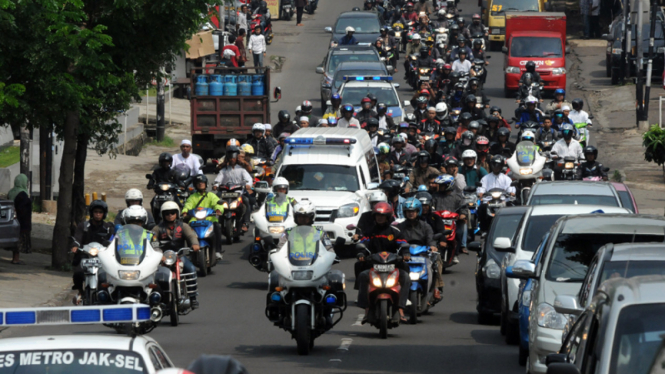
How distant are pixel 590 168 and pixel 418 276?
7.71 meters

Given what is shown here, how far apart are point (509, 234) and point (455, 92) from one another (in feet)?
53.8

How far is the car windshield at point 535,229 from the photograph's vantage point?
527 inches

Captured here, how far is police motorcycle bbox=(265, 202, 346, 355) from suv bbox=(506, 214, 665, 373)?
264cm

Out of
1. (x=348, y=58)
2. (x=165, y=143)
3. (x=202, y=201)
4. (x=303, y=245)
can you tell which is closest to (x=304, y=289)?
(x=303, y=245)

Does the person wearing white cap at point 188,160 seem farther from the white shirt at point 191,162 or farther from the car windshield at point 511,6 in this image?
the car windshield at point 511,6

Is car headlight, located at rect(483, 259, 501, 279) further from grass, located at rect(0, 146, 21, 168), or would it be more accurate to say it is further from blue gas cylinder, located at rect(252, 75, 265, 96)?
grass, located at rect(0, 146, 21, 168)

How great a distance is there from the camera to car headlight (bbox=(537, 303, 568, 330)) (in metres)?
9.90

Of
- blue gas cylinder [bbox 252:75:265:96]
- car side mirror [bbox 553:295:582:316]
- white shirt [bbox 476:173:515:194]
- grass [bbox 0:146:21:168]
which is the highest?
car side mirror [bbox 553:295:582:316]

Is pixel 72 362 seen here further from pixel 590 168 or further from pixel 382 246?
pixel 590 168

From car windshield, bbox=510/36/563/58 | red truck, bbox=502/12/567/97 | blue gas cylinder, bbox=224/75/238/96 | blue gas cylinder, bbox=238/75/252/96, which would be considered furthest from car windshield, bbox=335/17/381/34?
blue gas cylinder, bbox=224/75/238/96

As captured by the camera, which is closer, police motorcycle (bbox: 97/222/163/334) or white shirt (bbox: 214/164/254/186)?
police motorcycle (bbox: 97/222/163/334)

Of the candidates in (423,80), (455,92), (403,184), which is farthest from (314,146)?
(423,80)

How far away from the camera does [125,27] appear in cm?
1875

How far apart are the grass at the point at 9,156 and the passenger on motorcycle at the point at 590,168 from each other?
1381cm
